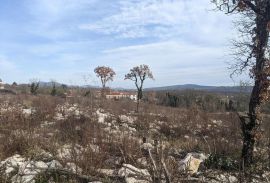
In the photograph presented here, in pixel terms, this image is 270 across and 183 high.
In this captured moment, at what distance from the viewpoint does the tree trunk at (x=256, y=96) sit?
1041cm

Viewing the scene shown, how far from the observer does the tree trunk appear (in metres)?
10.4

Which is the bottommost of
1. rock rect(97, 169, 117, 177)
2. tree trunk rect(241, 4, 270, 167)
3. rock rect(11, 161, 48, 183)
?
rock rect(97, 169, 117, 177)

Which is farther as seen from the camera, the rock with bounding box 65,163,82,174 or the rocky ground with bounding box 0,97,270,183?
the rock with bounding box 65,163,82,174

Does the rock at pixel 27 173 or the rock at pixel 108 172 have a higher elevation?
the rock at pixel 27 173

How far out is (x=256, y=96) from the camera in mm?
10586

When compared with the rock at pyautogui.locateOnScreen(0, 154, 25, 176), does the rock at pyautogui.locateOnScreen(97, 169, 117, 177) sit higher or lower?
lower

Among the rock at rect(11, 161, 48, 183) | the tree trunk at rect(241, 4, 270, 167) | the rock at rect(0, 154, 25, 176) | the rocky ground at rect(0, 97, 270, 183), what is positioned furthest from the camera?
the tree trunk at rect(241, 4, 270, 167)

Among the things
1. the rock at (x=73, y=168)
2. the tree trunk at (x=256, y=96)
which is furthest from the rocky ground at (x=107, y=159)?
the tree trunk at (x=256, y=96)

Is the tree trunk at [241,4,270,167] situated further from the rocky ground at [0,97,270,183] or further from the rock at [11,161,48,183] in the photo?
the rock at [11,161,48,183]

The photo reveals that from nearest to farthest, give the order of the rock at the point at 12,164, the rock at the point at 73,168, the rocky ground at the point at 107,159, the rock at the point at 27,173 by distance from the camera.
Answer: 1. the rocky ground at the point at 107,159
2. the rock at the point at 27,173
3. the rock at the point at 73,168
4. the rock at the point at 12,164

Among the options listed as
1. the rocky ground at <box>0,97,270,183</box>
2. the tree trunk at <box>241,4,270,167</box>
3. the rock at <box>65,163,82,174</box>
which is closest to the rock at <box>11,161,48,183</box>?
the rocky ground at <box>0,97,270,183</box>

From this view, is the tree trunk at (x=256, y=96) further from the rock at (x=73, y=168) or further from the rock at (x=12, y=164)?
the rock at (x=12, y=164)

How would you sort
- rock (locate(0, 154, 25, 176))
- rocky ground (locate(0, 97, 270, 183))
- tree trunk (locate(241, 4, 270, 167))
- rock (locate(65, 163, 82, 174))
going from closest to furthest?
rocky ground (locate(0, 97, 270, 183)) < rock (locate(65, 163, 82, 174)) < rock (locate(0, 154, 25, 176)) < tree trunk (locate(241, 4, 270, 167))

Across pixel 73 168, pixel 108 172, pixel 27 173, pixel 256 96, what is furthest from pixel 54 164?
pixel 256 96
